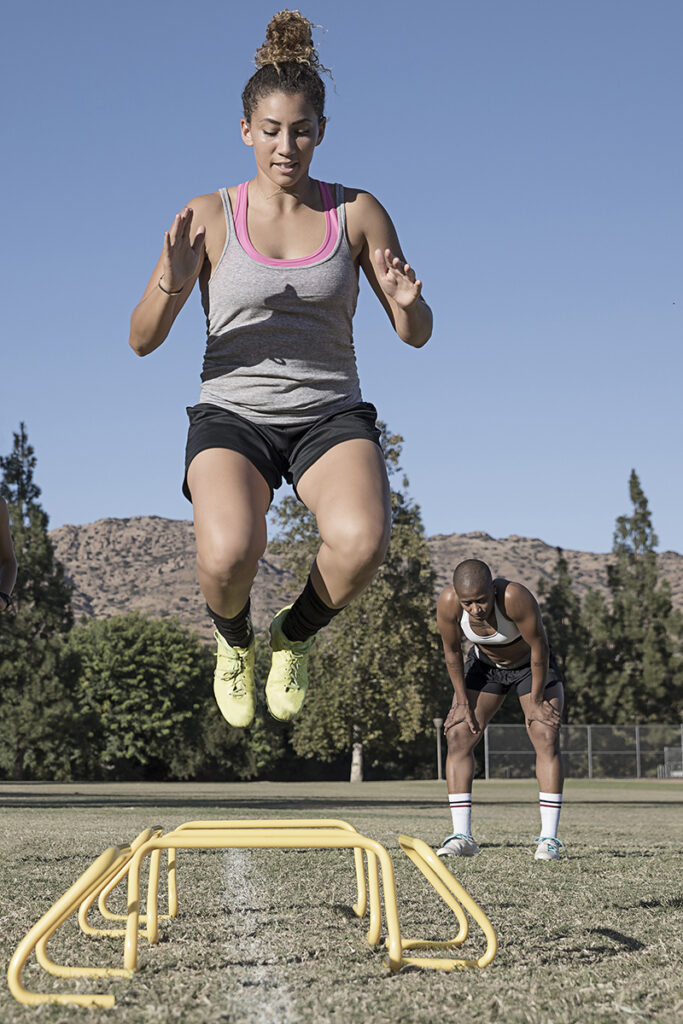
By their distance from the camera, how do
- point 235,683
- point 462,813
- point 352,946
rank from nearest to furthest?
point 352,946 < point 235,683 < point 462,813

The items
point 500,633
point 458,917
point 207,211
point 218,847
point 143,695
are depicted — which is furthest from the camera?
point 143,695

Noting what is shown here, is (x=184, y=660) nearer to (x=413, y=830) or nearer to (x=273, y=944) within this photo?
(x=413, y=830)

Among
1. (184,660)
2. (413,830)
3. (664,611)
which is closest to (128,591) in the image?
(184,660)

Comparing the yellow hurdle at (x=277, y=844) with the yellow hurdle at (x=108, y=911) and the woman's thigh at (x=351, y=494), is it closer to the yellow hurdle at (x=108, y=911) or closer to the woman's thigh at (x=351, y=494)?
the yellow hurdle at (x=108, y=911)

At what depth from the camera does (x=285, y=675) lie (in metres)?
4.54

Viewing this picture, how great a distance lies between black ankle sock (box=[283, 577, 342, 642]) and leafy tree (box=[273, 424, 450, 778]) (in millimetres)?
38643

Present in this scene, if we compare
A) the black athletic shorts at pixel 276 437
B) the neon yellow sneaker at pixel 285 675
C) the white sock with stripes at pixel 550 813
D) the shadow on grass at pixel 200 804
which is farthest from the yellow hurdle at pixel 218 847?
the shadow on grass at pixel 200 804

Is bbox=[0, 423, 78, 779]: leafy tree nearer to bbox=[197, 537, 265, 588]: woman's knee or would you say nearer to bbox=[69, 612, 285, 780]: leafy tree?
bbox=[69, 612, 285, 780]: leafy tree

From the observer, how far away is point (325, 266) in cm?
416

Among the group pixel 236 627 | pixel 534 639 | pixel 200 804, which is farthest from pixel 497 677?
pixel 200 804

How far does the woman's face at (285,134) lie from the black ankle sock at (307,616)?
1.60m

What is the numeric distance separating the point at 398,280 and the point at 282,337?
488 mm

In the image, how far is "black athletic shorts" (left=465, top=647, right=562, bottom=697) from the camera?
827 cm

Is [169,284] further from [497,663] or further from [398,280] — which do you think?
[497,663]
